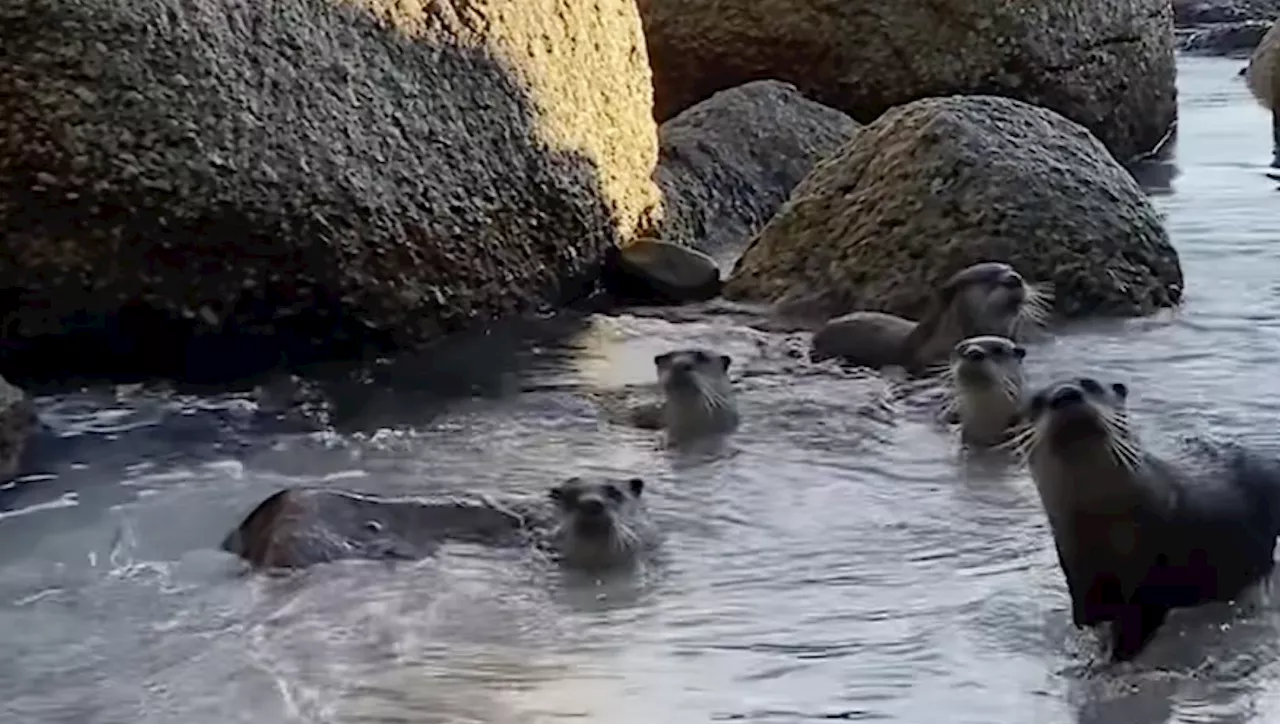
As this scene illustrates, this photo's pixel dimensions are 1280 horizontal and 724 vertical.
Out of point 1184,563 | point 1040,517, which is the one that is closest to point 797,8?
point 1040,517

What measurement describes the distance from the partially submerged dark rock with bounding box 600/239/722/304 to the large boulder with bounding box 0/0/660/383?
0.47m

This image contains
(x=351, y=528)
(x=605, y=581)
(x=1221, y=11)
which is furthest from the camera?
(x=1221, y=11)

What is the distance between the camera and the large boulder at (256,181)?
666 centimetres

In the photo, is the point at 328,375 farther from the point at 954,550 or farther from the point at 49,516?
the point at 954,550

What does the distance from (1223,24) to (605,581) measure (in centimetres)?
1830

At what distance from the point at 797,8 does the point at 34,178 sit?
5.74 m

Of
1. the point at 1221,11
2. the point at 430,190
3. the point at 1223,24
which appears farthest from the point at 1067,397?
the point at 1221,11

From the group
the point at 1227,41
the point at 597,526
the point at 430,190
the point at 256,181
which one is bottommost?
the point at 1227,41

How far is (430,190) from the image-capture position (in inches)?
298

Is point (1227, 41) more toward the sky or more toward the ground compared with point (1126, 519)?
more toward the ground

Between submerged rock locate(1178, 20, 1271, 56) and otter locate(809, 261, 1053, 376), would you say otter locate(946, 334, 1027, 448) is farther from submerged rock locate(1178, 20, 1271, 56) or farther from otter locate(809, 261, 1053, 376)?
submerged rock locate(1178, 20, 1271, 56)

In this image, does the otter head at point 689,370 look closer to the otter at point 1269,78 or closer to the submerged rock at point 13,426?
the submerged rock at point 13,426

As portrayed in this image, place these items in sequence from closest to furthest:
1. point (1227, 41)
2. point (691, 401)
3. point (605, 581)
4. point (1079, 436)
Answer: point (1079, 436)
point (605, 581)
point (691, 401)
point (1227, 41)

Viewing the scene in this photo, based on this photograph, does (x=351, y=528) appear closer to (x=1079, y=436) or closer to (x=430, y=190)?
(x=1079, y=436)
